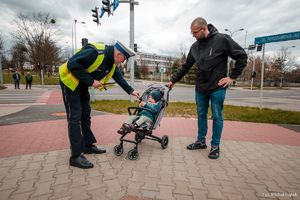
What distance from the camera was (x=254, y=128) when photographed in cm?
644

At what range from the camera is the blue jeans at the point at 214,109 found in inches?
153

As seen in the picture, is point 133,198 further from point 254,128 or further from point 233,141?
point 254,128

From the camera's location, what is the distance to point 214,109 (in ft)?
12.9

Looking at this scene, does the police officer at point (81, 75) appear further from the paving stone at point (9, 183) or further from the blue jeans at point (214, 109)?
the blue jeans at point (214, 109)

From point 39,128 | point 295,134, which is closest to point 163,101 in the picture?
point 39,128

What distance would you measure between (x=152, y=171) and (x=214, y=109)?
1.56 m

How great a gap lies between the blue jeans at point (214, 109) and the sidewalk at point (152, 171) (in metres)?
0.42

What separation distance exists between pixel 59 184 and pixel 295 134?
5.99 metres

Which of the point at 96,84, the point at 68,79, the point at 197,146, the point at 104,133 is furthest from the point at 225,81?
the point at 104,133

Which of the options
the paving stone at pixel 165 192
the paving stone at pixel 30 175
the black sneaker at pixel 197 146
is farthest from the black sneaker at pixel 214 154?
the paving stone at pixel 30 175

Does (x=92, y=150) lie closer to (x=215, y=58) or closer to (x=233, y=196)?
(x=233, y=196)

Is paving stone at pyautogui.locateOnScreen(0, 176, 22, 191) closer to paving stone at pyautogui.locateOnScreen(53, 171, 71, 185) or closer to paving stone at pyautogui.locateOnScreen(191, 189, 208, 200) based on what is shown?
paving stone at pyautogui.locateOnScreen(53, 171, 71, 185)

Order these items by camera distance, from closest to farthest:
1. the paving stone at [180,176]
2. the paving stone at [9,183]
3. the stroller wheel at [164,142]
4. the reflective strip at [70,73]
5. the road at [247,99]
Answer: the paving stone at [9,183], the paving stone at [180,176], the reflective strip at [70,73], the stroller wheel at [164,142], the road at [247,99]

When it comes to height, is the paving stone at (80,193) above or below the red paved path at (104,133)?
below
